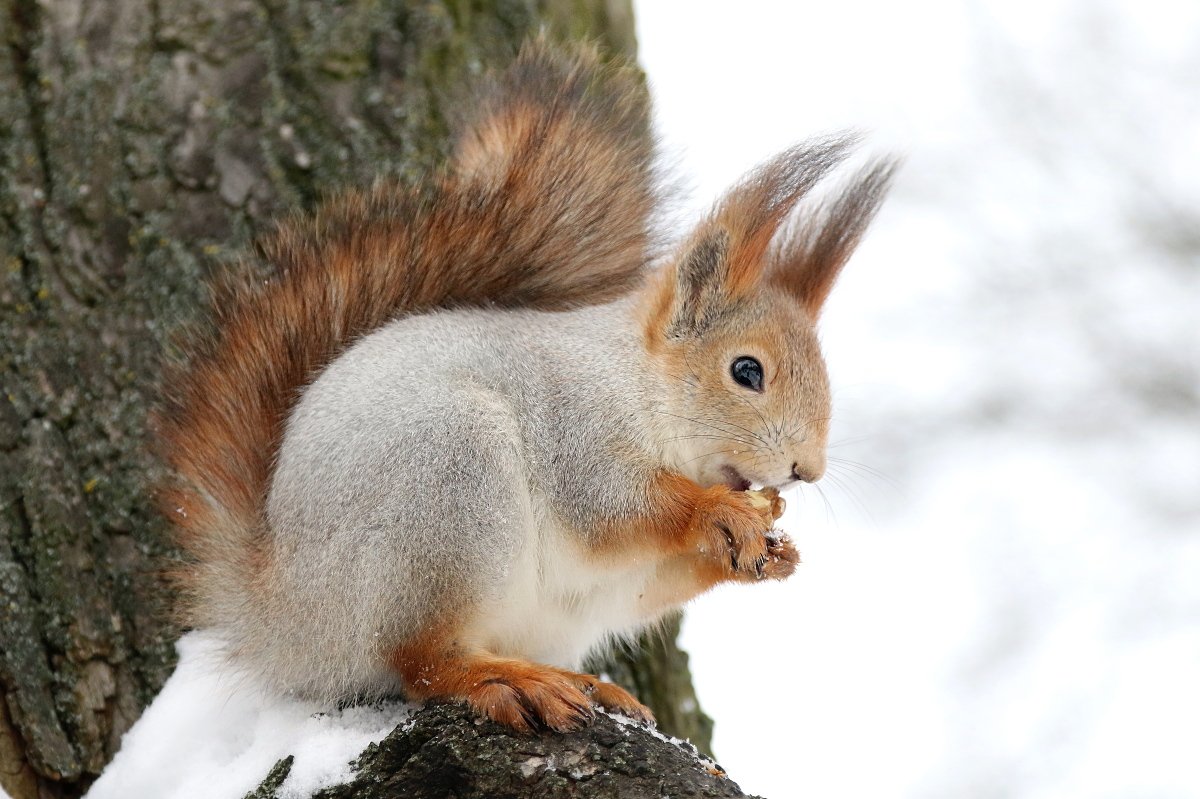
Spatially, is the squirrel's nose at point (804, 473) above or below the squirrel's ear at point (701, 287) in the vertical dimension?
below

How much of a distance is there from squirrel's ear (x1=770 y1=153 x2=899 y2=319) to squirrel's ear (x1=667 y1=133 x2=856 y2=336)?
131mm

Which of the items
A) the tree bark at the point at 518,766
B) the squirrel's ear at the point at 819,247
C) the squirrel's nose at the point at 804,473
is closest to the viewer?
the tree bark at the point at 518,766

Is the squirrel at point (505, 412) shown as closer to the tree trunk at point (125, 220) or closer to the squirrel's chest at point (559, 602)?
the squirrel's chest at point (559, 602)

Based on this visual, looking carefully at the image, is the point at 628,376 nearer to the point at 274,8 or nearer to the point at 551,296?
the point at 551,296

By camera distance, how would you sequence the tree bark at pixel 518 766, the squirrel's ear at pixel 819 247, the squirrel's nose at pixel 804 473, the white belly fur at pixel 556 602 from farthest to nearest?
1. the squirrel's ear at pixel 819 247
2. the squirrel's nose at pixel 804 473
3. the white belly fur at pixel 556 602
4. the tree bark at pixel 518 766

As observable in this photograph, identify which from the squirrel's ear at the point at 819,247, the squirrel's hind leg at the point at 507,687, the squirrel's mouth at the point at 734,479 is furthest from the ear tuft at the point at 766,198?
the squirrel's hind leg at the point at 507,687

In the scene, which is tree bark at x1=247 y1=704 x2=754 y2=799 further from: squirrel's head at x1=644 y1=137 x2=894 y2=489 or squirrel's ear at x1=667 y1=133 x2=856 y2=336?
squirrel's ear at x1=667 y1=133 x2=856 y2=336

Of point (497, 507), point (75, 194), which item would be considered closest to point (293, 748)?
point (497, 507)

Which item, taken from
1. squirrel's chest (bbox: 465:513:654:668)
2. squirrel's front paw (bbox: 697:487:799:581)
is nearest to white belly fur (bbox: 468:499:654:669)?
squirrel's chest (bbox: 465:513:654:668)

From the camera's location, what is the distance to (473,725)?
57.7 inches

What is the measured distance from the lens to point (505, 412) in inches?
67.9

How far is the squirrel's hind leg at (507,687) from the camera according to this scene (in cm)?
147

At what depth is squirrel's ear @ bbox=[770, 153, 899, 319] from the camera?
208cm

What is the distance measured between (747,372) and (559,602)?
0.43 meters
